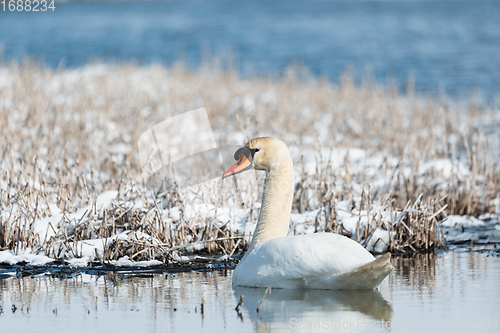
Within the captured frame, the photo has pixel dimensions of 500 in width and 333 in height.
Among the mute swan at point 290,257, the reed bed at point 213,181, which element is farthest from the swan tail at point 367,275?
the reed bed at point 213,181

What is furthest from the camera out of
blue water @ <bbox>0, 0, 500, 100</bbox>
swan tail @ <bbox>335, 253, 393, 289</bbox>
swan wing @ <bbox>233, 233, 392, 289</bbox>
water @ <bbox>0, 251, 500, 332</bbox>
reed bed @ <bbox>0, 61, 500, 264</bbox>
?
blue water @ <bbox>0, 0, 500, 100</bbox>

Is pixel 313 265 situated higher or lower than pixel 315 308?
higher

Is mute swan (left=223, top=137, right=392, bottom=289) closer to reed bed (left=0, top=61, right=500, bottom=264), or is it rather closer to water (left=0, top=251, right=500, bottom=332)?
water (left=0, top=251, right=500, bottom=332)

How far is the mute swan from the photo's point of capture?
16.2ft

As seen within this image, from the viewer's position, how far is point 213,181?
7535mm

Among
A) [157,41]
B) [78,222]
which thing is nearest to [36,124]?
[78,222]

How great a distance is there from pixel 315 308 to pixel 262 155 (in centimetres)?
138

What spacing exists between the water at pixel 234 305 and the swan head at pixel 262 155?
88cm

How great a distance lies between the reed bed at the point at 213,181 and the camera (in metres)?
6.69

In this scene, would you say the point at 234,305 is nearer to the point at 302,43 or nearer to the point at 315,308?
the point at 315,308

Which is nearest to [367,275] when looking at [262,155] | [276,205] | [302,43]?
[276,205]

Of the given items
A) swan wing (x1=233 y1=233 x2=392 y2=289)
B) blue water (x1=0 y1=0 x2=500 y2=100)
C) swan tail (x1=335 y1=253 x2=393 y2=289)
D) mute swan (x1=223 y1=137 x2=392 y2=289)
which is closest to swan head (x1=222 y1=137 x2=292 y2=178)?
mute swan (x1=223 y1=137 x2=392 y2=289)

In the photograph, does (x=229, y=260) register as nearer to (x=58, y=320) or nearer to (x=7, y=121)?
(x=58, y=320)

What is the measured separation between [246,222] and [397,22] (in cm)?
4772
